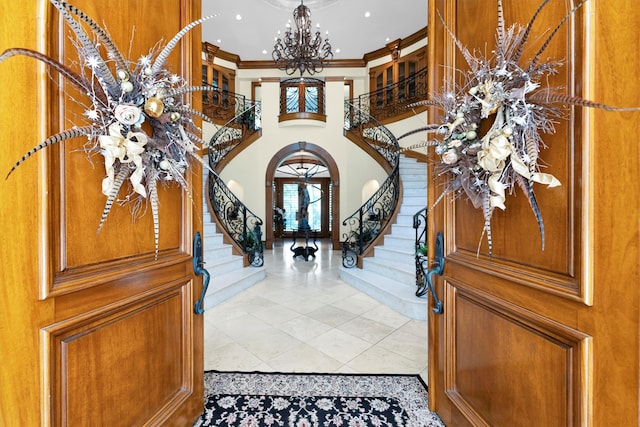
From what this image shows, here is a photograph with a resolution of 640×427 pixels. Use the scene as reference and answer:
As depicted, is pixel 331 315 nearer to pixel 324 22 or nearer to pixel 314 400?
pixel 314 400

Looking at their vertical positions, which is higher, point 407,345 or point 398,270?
point 398,270

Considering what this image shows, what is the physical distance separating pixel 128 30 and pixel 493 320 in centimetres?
197

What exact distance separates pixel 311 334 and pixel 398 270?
1.75m

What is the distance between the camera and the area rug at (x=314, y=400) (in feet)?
4.89

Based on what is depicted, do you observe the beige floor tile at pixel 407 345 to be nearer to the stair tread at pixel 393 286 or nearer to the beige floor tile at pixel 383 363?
the beige floor tile at pixel 383 363

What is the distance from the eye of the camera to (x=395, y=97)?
817 cm

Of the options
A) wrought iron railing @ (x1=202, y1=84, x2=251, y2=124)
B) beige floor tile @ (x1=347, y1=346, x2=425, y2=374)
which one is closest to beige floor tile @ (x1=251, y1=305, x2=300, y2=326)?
beige floor tile @ (x1=347, y1=346, x2=425, y2=374)

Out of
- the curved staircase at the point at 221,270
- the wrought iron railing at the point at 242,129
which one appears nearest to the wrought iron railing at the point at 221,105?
the wrought iron railing at the point at 242,129

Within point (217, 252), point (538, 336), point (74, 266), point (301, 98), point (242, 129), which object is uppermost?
point (301, 98)

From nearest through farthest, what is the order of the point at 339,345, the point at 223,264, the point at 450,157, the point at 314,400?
the point at 450,157, the point at 314,400, the point at 339,345, the point at 223,264

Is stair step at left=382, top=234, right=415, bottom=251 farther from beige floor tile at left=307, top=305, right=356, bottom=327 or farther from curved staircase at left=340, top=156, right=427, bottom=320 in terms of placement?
beige floor tile at left=307, top=305, right=356, bottom=327

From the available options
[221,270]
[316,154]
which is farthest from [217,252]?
[316,154]

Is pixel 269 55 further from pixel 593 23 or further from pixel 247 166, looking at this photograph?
pixel 593 23

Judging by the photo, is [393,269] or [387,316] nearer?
[387,316]
